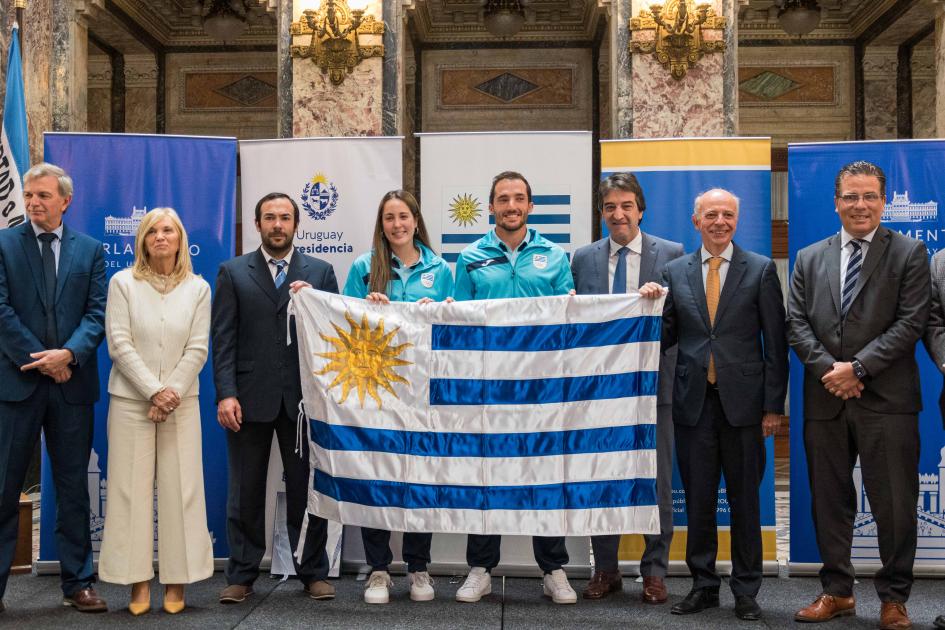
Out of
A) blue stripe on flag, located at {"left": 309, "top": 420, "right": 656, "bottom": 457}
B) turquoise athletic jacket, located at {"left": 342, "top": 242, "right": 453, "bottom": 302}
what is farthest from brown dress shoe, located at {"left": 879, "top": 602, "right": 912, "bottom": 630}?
turquoise athletic jacket, located at {"left": 342, "top": 242, "right": 453, "bottom": 302}

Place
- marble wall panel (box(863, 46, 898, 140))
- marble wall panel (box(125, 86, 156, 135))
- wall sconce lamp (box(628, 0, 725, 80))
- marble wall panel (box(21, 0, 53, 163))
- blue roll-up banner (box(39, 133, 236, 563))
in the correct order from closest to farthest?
1. blue roll-up banner (box(39, 133, 236, 563))
2. wall sconce lamp (box(628, 0, 725, 80))
3. marble wall panel (box(21, 0, 53, 163))
4. marble wall panel (box(863, 46, 898, 140))
5. marble wall panel (box(125, 86, 156, 135))

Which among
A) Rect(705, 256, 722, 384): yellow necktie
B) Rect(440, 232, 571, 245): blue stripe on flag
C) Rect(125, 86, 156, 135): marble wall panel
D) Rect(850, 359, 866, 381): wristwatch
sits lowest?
Rect(850, 359, 866, 381): wristwatch

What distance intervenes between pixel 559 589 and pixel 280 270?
6.12 ft

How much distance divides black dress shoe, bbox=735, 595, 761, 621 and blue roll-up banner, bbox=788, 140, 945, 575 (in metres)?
0.96

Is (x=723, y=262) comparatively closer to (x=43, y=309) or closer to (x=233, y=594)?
(x=233, y=594)

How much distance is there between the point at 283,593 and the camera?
13.7 feet

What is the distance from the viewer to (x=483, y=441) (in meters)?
3.90

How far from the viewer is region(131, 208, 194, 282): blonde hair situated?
3.86 m

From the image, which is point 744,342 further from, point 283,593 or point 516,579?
point 283,593

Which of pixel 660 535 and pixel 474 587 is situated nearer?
pixel 474 587

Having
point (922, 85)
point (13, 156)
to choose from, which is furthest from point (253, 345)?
point (922, 85)

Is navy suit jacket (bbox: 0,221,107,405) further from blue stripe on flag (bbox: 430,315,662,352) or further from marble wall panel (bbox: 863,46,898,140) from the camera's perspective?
marble wall panel (bbox: 863,46,898,140)

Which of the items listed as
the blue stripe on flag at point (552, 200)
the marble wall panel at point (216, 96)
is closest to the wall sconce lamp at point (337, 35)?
the blue stripe on flag at point (552, 200)

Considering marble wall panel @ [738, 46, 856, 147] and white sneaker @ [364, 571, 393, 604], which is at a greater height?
marble wall panel @ [738, 46, 856, 147]
